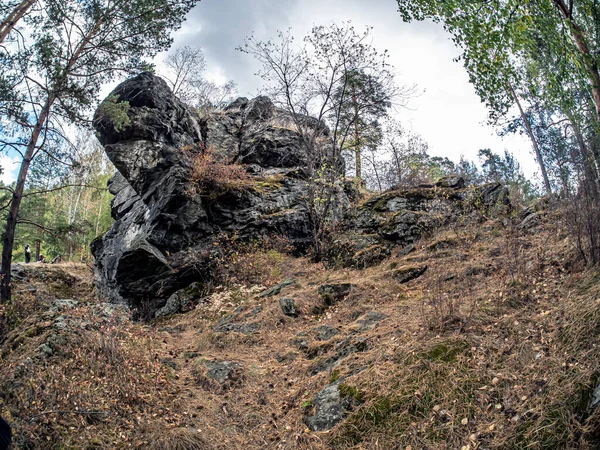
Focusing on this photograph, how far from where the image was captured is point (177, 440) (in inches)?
149

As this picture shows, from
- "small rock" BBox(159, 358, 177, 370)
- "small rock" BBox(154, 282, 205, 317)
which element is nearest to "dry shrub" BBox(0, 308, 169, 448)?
"small rock" BBox(159, 358, 177, 370)

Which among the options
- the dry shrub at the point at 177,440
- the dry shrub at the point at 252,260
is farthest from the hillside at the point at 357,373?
the dry shrub at the point at 252,260

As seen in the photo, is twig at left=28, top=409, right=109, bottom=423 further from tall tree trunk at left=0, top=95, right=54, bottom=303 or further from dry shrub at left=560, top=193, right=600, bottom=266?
tall tree trunk at left=0, top=95, right=54, bottom=303

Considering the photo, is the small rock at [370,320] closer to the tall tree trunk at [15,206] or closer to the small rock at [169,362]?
the small rock at [169,362]

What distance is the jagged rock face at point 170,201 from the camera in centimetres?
1021

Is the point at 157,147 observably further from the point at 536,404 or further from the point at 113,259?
the point at 536,404

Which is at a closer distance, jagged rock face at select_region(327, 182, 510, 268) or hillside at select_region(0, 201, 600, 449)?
hillside at select_region(0, 201, 600, 449)

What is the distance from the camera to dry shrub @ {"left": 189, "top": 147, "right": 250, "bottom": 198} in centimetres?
1211

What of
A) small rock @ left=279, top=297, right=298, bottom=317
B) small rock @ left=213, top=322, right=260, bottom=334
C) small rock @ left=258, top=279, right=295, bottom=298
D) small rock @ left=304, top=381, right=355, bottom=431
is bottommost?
small rock @ left=304, top=381, right=355, bottom=431

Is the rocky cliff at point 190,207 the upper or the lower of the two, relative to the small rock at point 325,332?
upper

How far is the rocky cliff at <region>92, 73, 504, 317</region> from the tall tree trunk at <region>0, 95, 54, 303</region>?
1568 mm

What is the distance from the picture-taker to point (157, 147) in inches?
490

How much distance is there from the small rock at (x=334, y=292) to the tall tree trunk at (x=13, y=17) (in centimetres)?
924

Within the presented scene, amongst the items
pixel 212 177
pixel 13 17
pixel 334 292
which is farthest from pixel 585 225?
pixel 13 17
